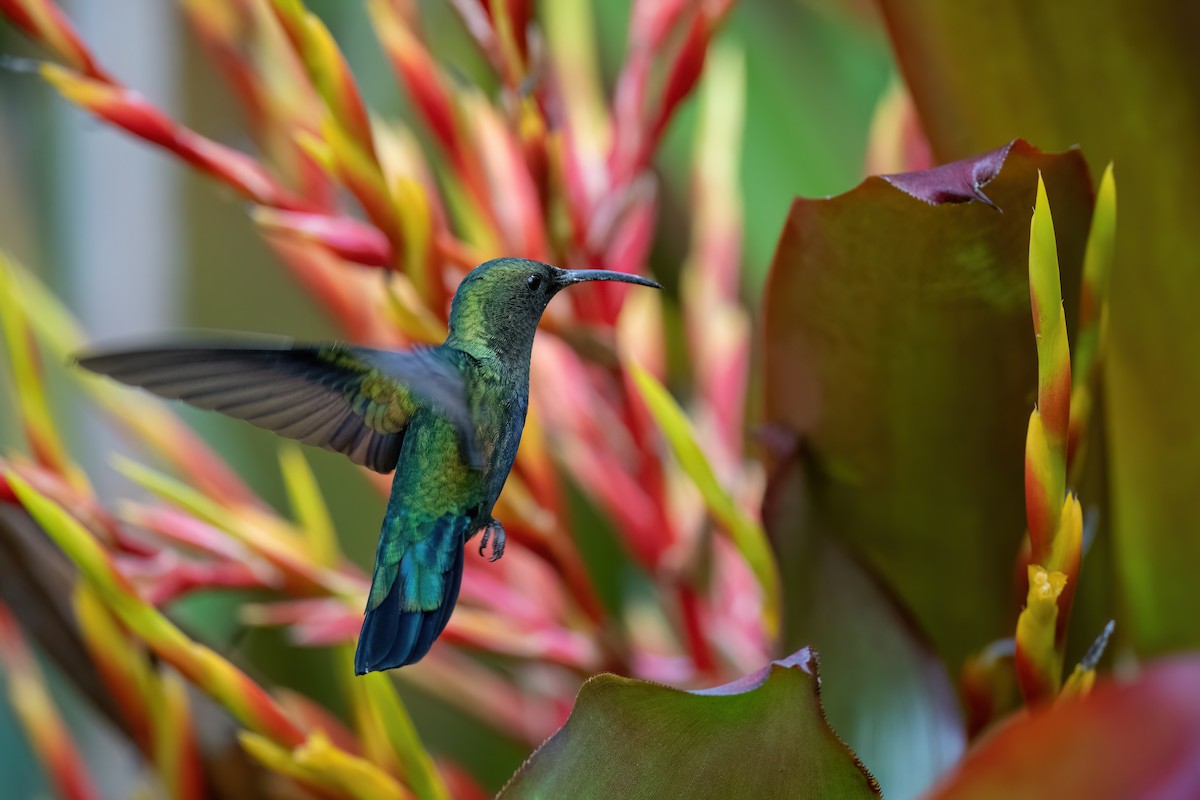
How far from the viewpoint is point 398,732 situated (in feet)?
1.02

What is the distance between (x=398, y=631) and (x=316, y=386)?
0.06 m

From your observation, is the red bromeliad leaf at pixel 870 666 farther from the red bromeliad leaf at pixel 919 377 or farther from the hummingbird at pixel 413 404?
the hummingbird at pixel 413 404

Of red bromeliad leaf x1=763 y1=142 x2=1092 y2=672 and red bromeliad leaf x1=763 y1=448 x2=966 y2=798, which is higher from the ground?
red bromeliad leaf x1=763 y1=142 x2=1092 y2=672

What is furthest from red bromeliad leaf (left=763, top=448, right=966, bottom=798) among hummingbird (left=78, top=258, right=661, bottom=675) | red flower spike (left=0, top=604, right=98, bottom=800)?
red flower spike (left=0, top=604, right=98, bottom=800)

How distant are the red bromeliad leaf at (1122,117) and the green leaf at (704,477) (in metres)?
0.13

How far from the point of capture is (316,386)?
0.28 m

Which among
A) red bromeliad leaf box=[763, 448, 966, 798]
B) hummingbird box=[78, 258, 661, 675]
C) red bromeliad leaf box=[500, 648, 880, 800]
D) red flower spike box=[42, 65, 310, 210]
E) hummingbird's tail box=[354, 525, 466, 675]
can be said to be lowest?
red bromeliad leaf box=[763, 448, 966, 798]

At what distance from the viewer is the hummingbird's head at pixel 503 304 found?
0.89ft

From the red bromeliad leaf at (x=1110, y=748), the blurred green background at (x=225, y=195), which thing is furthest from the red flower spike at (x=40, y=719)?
the red bromeliad leaf at (x=1110, y=748)

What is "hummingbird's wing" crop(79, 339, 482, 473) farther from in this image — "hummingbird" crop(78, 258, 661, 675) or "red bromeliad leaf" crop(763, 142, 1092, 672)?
"red bromeliad leaf" crop(763, 142, 1092, 672)

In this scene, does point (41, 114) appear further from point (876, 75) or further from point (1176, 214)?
point (1176, 214)

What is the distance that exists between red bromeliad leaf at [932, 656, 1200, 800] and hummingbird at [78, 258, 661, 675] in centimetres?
12

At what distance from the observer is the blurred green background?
641 mm

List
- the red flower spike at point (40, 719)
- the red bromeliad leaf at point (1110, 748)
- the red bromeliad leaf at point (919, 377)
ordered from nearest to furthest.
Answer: the red bromeliad leaf at point (1110, 748), the red bromeliad leaf at point (919, 377), the red flower spike at point (40, 719)
